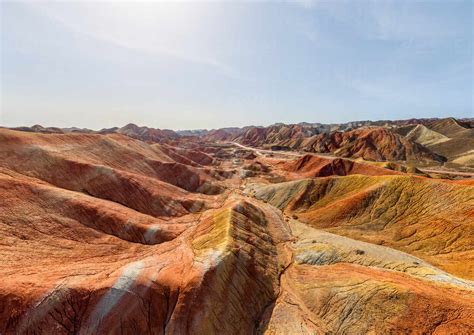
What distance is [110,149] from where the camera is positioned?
78.9 meters

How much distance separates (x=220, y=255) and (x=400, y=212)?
1492 inches

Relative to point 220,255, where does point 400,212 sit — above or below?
above

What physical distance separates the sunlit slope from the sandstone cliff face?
25 cm

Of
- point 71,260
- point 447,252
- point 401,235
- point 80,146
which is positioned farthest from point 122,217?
point 447,252

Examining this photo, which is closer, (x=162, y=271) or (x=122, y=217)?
(x=162, y=271)

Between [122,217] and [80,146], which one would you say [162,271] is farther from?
[80,146]

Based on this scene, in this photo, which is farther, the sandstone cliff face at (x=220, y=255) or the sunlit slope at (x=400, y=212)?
the sunlit slope at (x=400, y=212)

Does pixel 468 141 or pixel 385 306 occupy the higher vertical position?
pixel 468 141

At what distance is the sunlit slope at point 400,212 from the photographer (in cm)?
4194

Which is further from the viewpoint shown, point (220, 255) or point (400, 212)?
point (400, 212)

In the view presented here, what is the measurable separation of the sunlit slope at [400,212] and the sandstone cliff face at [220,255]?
0.25 m

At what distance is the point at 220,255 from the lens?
33375 millimetres

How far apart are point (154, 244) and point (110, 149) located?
44.8 meters

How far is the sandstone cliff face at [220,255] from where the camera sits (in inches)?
1056
